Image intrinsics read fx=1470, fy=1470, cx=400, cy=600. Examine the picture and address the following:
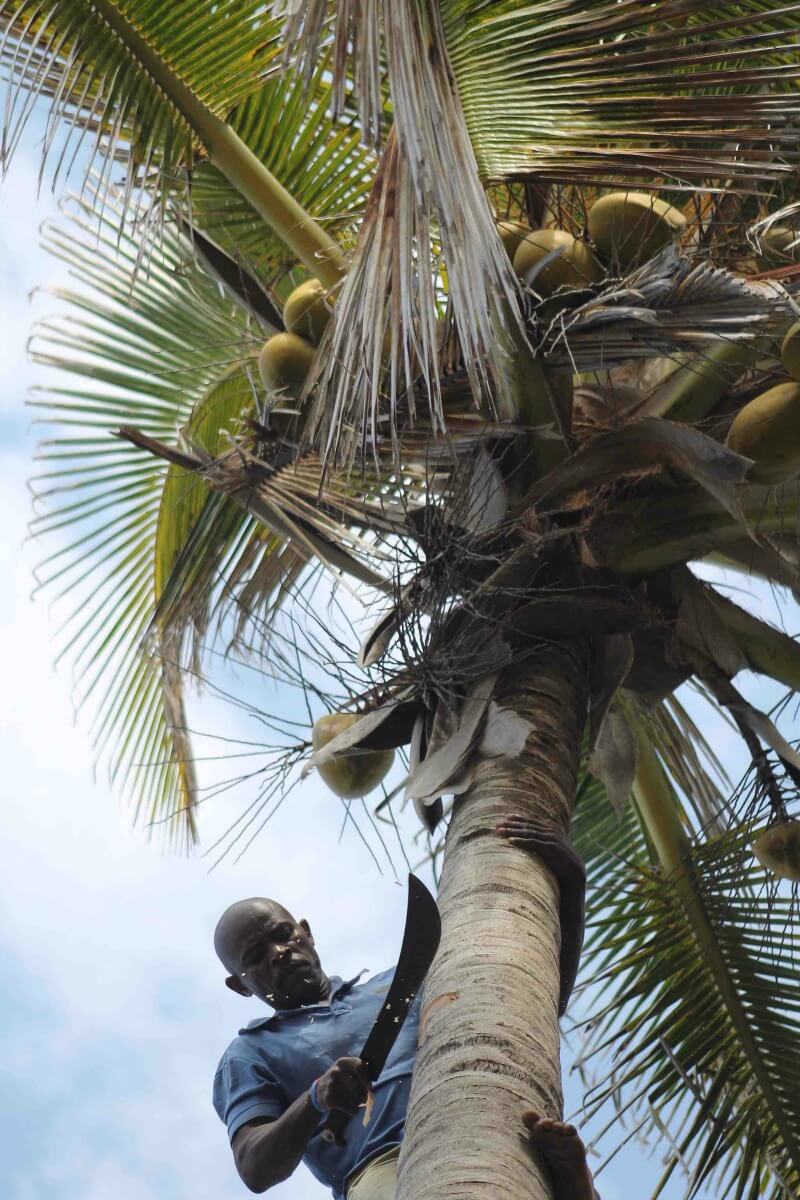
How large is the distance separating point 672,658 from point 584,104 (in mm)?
1262

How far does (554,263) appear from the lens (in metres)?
3.38

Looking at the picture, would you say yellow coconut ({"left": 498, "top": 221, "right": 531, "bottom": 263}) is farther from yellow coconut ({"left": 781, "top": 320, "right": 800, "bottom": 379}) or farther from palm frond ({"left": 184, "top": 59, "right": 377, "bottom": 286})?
palm frond ({"left": 184, "top": 59, "right": 377, "bottom": 286})

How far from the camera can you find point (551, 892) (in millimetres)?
2775

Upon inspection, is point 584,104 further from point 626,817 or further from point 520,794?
point 626,817

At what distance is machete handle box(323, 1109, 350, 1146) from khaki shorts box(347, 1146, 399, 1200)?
0.12 meters

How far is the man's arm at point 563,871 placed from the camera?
9.25 feet

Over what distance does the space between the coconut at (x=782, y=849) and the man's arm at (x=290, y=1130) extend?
3.79 ft

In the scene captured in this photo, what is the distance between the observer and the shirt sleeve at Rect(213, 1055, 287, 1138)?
3311 millimetres

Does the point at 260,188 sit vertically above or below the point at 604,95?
above

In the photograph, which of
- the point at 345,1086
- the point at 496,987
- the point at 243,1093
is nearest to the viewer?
the point at 496,987

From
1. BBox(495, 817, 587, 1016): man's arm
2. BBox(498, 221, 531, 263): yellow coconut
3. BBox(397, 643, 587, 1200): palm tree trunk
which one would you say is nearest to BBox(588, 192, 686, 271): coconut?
BBox(498, 221, 531, 263): yellow coconut

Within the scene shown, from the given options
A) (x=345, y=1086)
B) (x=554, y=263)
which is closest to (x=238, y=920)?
(x=345, y=1086)

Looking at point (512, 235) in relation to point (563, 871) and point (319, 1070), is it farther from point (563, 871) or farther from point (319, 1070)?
point (319, 1070)

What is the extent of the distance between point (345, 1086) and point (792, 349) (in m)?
1.68
